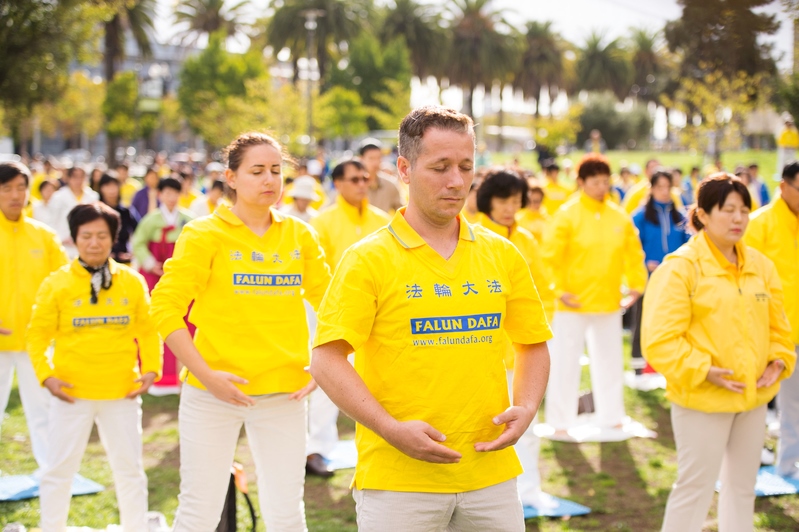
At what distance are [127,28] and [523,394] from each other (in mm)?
48025

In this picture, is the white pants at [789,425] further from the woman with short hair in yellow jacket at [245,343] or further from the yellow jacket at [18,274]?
the yellow jacket at [18,274]

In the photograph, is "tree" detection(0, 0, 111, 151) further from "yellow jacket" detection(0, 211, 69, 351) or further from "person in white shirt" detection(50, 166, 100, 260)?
"yellow jacket" detection(0, 211, 69, 351)

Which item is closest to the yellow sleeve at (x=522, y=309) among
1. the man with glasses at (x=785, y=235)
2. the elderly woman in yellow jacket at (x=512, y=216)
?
the elderly woman in yellow jacket at (x=512, y=216)

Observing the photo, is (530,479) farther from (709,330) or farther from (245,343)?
(245,343)

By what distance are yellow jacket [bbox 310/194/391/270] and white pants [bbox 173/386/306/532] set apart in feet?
9.79

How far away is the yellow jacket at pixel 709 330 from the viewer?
4430mm

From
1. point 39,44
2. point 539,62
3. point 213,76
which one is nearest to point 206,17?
point 213,76

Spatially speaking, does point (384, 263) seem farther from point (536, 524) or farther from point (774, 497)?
point (774, 497)

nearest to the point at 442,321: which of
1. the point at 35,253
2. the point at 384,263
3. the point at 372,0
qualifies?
the point at 384,263

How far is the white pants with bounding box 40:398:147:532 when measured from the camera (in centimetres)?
500

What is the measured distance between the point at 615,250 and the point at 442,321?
5188 millimetres

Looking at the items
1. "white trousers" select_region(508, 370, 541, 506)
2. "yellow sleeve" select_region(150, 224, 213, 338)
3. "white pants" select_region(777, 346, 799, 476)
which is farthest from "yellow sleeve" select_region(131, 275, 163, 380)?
"white pants" select_region(777, 346, 799, 476)

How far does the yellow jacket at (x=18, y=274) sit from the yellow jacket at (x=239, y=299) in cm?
235

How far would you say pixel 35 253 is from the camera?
6145mm
